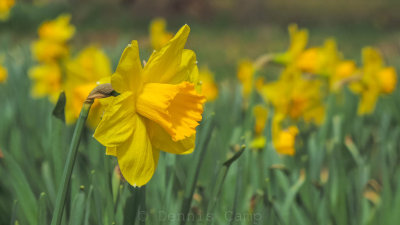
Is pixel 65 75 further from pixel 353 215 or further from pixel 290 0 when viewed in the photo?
pixel 290 0

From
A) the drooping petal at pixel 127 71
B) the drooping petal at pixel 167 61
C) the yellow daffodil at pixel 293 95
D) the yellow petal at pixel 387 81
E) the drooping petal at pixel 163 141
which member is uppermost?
the yellow petal at pixel 387 81

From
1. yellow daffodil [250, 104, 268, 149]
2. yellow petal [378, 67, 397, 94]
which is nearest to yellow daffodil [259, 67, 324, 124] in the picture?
yellow daffodil [250, 104, 268, 149]

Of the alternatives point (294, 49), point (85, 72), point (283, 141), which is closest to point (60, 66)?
point (85, 72)

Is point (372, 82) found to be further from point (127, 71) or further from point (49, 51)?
point (49, 51)

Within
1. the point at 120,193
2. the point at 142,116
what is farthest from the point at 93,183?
the point at 142,116

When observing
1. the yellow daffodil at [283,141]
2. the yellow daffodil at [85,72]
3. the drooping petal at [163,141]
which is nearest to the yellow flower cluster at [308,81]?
the yellow daffodil at [283,141]

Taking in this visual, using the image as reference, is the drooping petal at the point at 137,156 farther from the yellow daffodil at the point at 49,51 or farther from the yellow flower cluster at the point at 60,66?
the yellow daffodil at the point at 49,51
